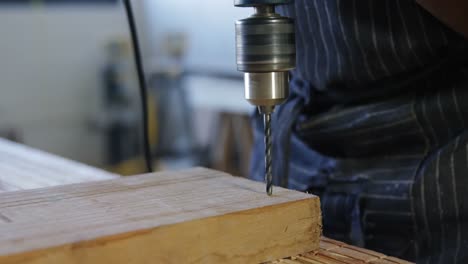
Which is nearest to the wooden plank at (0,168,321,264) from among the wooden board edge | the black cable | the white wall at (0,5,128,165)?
the wooden board edge

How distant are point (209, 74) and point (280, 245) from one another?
4.00 m

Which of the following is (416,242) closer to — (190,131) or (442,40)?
(442,40)

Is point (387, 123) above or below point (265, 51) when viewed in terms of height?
below

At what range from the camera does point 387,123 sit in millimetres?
851

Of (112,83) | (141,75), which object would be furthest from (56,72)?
(141,75)

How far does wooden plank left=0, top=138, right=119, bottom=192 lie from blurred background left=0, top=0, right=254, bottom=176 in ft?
10.6

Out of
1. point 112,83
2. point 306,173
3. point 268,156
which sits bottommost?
point 112,83

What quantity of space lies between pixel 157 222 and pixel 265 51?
164 millimetres

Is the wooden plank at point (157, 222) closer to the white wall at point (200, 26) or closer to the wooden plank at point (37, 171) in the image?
the wooden plank at point (37, 171)

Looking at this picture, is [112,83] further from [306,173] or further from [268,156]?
[268,156]

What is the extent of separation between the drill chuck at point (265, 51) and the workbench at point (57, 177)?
14 cm

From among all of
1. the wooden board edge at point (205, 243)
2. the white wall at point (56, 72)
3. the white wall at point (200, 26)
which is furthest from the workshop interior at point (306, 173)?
the white wall at point (56, 72)

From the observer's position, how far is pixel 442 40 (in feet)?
2.54

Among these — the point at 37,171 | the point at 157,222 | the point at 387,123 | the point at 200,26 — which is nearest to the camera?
the point at 157,222
